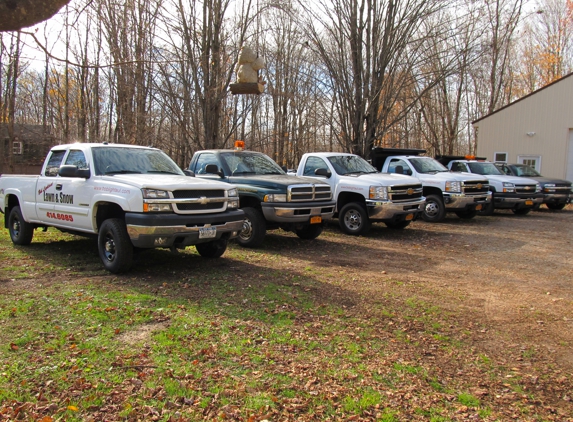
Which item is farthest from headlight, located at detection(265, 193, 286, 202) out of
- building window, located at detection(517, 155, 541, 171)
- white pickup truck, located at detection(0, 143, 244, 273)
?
building window, located at detection(517, 155, 541, 171)

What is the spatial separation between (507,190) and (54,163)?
13910 mm

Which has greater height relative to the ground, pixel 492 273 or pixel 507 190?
pixel 507 190

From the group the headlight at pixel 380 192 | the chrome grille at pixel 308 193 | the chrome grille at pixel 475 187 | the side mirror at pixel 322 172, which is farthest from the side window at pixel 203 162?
the chrome grille at pixel 475 187

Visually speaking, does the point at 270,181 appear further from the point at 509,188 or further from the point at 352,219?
the point at 509,188

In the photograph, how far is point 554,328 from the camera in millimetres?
4953

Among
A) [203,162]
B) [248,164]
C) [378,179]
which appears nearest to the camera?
[248,164]

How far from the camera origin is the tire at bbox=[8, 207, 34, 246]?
8953 millimetres

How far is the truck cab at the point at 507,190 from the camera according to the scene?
15.9 meters

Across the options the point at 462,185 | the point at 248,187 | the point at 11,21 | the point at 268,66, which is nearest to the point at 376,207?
the point at 248,187

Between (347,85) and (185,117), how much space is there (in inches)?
227

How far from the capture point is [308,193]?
30.6 ft

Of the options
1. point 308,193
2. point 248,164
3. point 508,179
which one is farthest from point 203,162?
point 508,179

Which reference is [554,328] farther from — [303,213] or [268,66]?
[268,66]

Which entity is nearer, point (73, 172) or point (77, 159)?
point (73, 172)
